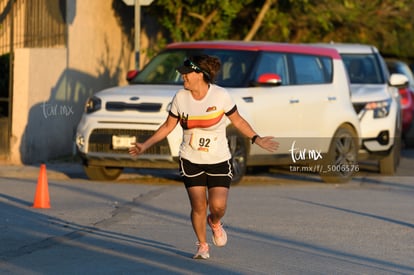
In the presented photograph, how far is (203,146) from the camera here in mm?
9234

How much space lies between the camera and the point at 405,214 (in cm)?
1238

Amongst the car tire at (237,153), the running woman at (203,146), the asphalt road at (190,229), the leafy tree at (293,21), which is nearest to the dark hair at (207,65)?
the running woman at (203,146)

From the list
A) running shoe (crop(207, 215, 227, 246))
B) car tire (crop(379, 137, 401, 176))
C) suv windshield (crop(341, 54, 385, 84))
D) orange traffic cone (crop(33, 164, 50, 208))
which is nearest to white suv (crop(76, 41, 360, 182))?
car tire (crop(379, 137, 401, 176))

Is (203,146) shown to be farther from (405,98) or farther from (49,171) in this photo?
(405,98)

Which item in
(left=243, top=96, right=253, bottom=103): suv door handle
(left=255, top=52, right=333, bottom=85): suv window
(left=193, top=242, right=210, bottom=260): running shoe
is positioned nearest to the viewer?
(left=193, top=242, right=210, bottom=260): running shoe

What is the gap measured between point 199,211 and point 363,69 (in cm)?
1033

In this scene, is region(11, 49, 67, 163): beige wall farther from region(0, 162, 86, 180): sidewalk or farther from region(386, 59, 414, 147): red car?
region(386, 59, 414, 147): red car

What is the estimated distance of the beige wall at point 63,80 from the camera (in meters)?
17.3

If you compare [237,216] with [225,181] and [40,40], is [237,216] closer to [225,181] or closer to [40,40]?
[225,181]

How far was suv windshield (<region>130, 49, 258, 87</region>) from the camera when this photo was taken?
1543 centimetres

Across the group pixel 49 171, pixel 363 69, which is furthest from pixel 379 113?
pixel 49 171

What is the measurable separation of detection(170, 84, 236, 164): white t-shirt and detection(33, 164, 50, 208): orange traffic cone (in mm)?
3100

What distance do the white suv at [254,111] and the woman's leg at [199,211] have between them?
5169 millimetres

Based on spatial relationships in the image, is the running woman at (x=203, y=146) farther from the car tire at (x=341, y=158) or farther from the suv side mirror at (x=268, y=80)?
the car tire at (x=341, y=158)
